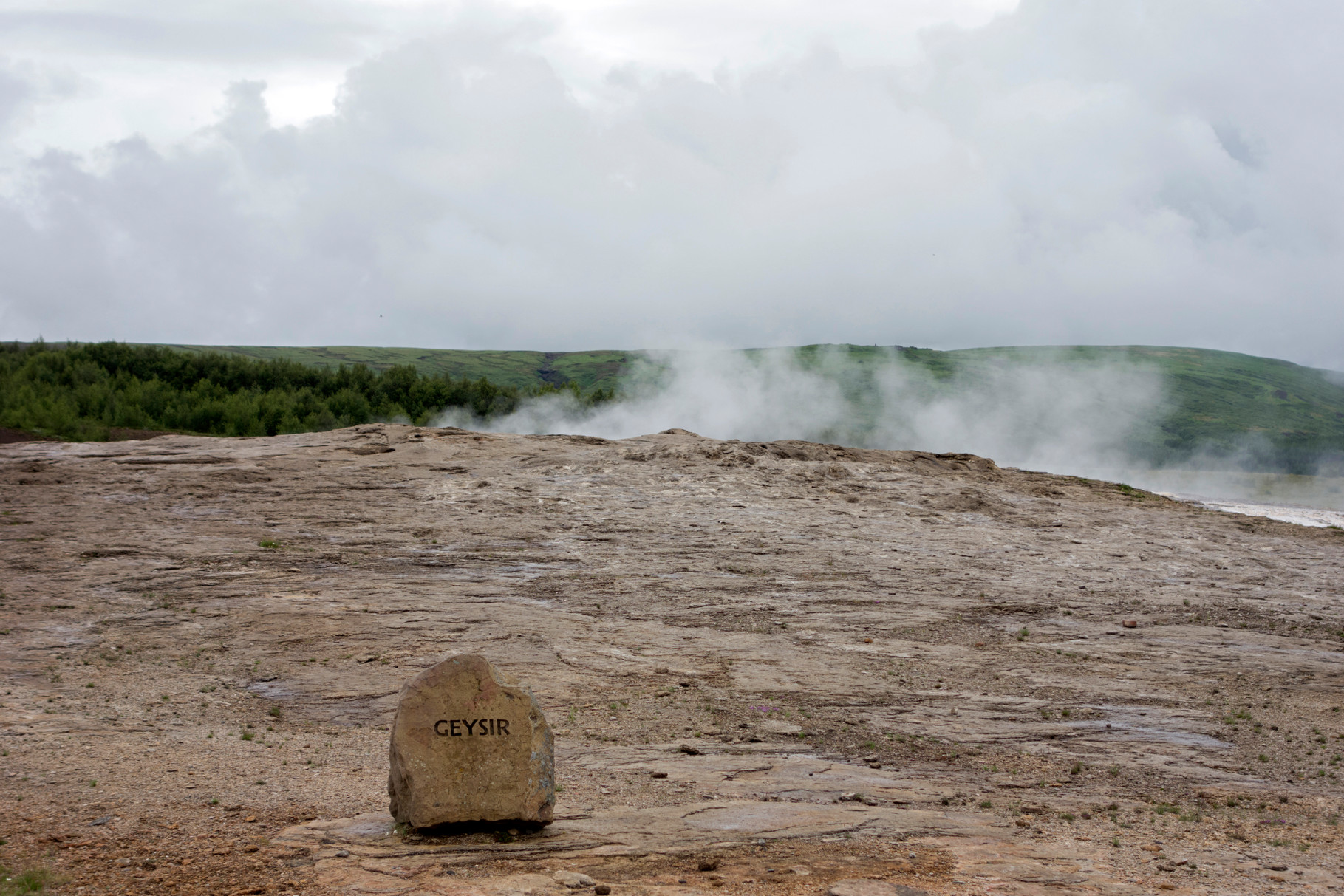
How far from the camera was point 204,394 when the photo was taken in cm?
4628

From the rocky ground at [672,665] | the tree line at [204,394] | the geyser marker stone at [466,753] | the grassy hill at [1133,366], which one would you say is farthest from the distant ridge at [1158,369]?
the geyser marker stone at [466,753]

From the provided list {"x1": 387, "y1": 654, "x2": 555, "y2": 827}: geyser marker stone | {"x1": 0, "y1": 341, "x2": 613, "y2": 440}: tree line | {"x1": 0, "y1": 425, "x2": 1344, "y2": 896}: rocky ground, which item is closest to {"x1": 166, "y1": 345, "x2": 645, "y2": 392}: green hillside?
{"x1": 0, "y1": 341, "x2": 613, "y2": 440}: tree line

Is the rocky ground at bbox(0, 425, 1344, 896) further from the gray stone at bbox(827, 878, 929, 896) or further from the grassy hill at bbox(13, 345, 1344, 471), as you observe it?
the grassy hill at bbox(13, 345, 1344, 471)

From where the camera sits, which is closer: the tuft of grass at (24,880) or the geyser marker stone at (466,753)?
the tuft of grass at (24,880)

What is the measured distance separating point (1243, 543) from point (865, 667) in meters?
12.4

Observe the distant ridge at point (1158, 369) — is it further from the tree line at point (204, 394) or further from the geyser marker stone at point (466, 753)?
the geyser marker stone at point (466, 753)

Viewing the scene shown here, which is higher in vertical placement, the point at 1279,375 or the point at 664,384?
the point at 1279,375

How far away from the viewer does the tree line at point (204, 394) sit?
1608 inches

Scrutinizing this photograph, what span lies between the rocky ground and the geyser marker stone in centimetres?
24

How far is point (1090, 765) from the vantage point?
979 centimetres

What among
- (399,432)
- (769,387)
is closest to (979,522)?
(399,432)

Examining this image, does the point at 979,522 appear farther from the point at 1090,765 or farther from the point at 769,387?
the point at 769,387

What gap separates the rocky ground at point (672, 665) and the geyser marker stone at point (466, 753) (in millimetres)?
238

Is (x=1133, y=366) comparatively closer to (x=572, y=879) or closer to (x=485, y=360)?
(x=485, y=360)
